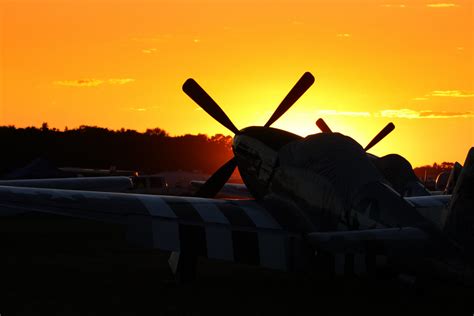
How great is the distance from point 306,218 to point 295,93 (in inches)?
213

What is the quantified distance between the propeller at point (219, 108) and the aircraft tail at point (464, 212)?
6.19 m

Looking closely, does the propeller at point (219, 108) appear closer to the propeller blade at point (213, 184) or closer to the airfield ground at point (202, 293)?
the propeller blade at point (213, 184)

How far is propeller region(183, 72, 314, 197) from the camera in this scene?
595 inches

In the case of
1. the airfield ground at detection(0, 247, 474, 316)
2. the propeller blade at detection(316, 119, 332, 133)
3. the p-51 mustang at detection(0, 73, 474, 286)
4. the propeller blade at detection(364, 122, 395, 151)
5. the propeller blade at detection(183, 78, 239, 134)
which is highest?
the propeller blade at detection(183, 78, 239, 134)

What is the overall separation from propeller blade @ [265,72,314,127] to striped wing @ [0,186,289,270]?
190 inches

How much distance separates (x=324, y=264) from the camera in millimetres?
10516

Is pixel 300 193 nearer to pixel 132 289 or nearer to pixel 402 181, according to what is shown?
pixel 132 289

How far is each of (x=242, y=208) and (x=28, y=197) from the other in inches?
122

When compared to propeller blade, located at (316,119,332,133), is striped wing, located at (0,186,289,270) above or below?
below

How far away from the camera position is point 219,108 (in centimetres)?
1633

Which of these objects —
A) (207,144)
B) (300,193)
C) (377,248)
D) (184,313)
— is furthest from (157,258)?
(207,144)

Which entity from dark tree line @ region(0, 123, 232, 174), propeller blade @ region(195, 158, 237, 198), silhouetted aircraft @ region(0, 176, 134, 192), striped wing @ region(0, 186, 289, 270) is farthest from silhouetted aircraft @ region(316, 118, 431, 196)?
dark tree line @ region(0, 123, 232, 174)

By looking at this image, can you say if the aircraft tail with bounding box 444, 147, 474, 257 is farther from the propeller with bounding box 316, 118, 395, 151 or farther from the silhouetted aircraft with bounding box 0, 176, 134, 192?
the silhouetted aircraft with bounding box 0, 176, 134, 192

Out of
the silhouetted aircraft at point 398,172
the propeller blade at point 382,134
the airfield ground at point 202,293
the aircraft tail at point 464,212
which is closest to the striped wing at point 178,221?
the airfield ground at point 202,293
